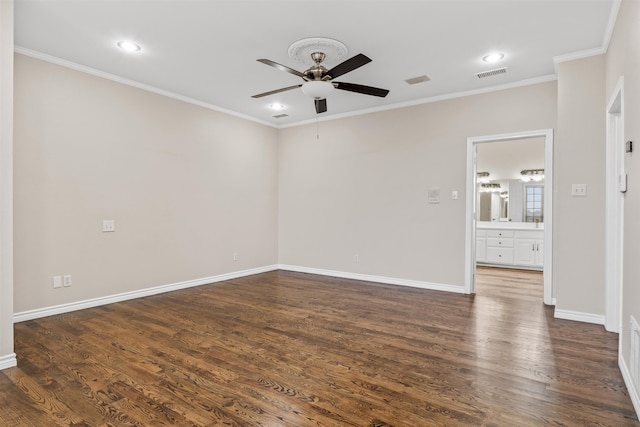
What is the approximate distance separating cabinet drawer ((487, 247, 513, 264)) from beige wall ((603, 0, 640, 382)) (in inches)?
192

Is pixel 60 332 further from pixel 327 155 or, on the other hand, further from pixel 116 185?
pixel 327 155

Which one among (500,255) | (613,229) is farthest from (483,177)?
(613,229)

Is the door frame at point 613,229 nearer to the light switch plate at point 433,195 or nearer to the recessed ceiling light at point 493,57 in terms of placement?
the recessed ceiling light at point 493,57

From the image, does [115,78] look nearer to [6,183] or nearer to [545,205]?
[6,183]

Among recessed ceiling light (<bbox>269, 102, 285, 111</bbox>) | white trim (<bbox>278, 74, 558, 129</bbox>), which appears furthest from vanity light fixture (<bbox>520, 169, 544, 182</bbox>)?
recessed ceiling light (<bbox>269, 102, 285, 111</bbox>)

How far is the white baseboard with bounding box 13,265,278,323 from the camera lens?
143 inches

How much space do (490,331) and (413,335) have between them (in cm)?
78

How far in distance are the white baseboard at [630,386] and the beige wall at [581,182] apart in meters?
1.21

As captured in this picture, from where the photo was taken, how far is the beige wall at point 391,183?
477 cm

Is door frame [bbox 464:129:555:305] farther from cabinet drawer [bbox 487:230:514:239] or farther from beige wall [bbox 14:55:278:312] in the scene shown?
beige wall [bbox 14:55:278:312]

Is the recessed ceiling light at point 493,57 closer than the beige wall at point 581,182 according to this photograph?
No

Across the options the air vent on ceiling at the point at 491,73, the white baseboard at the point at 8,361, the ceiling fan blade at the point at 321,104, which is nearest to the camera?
the white baseboard at the point at 8,361

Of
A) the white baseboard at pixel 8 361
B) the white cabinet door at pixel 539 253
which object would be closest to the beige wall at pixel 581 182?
the white cabinet door at pixel 539 253

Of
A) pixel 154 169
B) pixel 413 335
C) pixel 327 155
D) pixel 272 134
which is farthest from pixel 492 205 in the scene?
pixel 154 169
